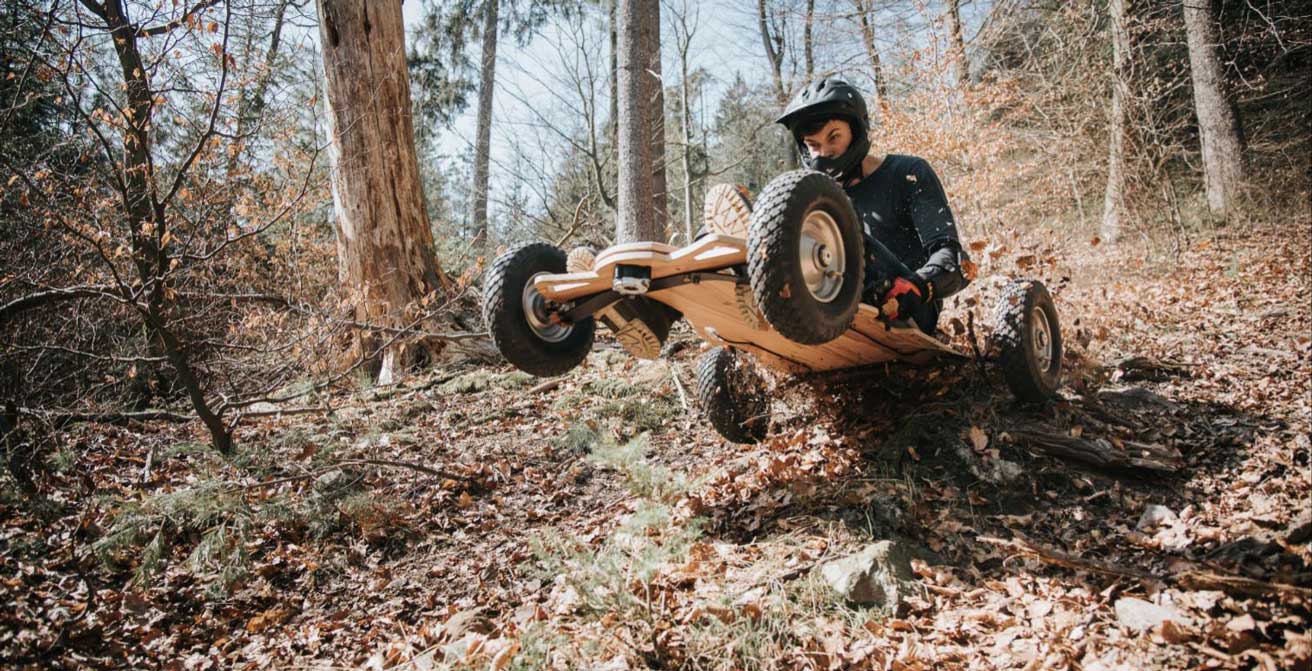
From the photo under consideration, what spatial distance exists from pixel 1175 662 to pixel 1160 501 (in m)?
1.51

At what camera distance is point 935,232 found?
12.4 ft

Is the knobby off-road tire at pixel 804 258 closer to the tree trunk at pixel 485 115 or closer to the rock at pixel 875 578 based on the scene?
the rock at pixel 875 578

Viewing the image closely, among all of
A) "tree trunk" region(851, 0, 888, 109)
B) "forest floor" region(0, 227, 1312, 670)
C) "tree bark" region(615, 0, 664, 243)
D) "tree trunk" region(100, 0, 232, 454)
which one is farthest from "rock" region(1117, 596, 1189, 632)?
"tree trunk" region(851, 0, 888, 109)

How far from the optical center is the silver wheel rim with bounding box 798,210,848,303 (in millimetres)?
2789

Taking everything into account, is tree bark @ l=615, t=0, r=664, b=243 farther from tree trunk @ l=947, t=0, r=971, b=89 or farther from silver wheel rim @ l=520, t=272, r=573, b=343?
silver wheel rim @ l=520, t=272, r=573, b=343

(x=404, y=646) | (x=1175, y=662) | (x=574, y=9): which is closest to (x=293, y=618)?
(x=404, y=646)

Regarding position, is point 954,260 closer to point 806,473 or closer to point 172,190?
point 806,473

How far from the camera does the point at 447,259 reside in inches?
367

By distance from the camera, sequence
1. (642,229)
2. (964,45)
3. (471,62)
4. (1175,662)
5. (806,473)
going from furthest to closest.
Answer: (471,62)
(964,45)
(642,229)
(806,473)
(1175,662)

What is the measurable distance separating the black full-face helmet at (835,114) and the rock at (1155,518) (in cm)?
236

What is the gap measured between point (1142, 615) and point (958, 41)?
11420 mm

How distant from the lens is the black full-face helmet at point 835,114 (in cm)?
381

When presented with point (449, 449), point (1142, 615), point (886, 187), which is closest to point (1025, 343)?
point (886, 187)

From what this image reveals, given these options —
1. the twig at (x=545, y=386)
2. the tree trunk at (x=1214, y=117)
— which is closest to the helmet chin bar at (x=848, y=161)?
the twig at (x=545, y=386)
